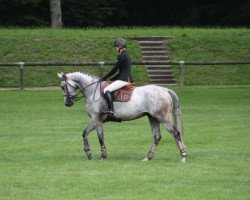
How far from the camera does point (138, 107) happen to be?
18781mm

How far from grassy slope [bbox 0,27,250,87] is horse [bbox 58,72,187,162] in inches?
747

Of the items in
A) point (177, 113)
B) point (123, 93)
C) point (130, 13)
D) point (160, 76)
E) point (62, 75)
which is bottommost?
point (130, 13)

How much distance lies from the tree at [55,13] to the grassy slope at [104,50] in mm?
5735

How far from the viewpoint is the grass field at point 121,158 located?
578 inches

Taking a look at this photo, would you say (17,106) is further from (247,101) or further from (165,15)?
(165,15)

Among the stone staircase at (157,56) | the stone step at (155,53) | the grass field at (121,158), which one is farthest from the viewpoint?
the stone step at (155,53)

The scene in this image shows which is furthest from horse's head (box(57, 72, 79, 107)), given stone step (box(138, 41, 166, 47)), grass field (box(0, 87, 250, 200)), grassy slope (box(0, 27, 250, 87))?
stone step (box(138, 41, 166, 47))

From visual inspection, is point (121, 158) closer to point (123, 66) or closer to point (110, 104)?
point (110, 104)

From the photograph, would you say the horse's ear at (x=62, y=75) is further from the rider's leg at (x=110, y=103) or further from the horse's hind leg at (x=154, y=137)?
the horse's hind leg at (x=154, y=137)

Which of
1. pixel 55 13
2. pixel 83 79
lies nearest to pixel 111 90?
pixel 83 79

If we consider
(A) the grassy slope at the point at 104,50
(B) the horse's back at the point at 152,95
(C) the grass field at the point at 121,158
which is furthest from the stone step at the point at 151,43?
(B) the horse's back at the point at 152,95

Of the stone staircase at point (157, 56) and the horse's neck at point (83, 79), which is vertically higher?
the horse's neck at point (83, 79)

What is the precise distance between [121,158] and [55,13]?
32.4 meters

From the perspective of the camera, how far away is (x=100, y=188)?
1490 cm
